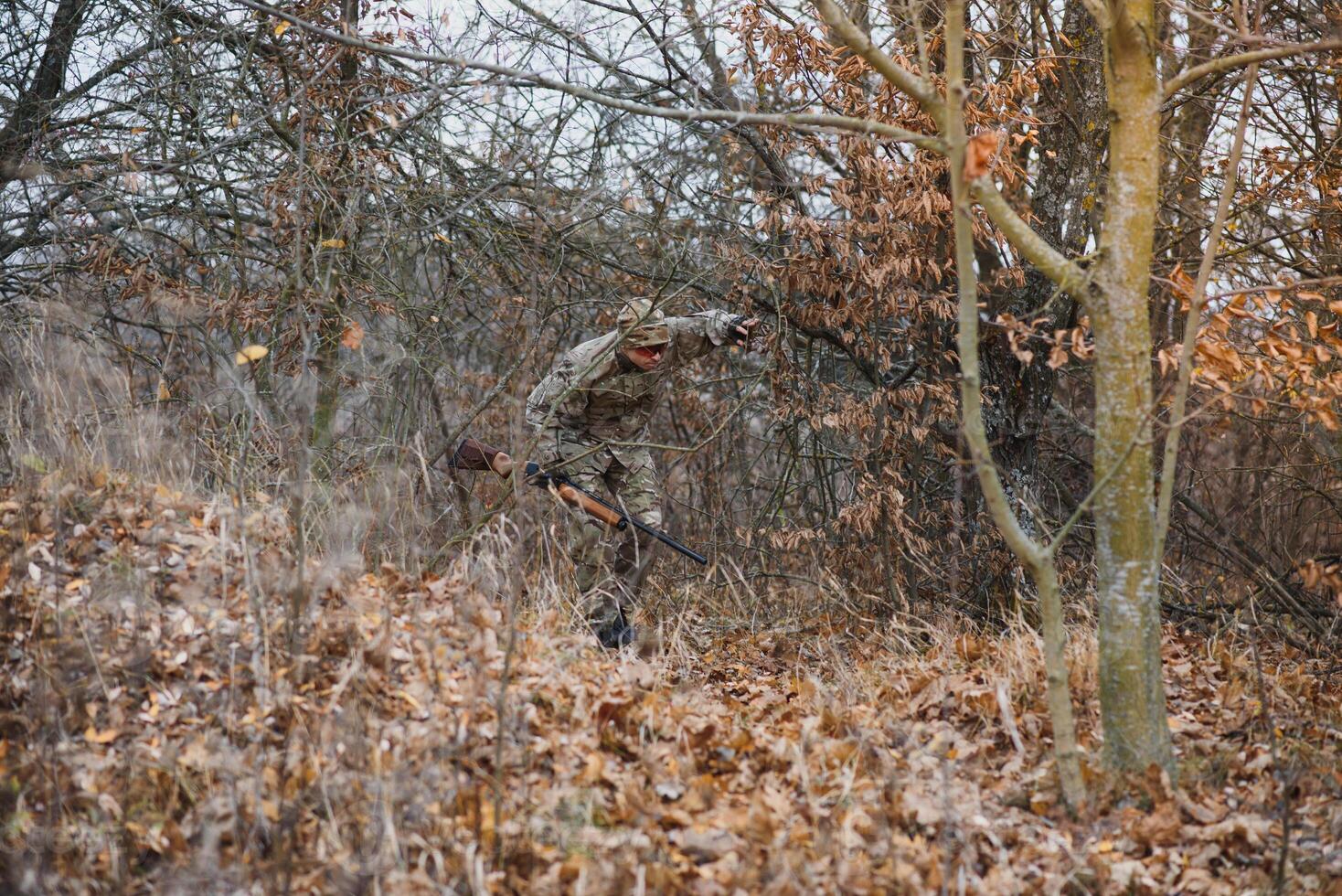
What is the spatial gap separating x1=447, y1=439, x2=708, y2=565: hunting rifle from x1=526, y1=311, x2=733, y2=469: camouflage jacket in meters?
0.40

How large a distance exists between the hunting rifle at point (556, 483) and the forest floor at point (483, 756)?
0.95m

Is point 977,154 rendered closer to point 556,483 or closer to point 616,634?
point 556,483

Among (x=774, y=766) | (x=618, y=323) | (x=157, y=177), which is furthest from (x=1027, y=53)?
(x=157, y=177)

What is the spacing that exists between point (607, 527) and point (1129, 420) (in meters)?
3.30

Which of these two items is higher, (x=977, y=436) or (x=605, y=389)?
(x=605, y=389)

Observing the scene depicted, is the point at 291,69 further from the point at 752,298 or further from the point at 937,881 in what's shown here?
the point at 937,881

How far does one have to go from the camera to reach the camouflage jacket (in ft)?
20.1

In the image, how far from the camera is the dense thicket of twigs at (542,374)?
356 cm

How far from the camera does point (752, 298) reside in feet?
21.9

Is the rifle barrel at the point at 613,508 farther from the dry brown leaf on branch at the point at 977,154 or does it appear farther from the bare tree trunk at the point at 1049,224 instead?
the dry brown leaf on branch at the point at 977,154

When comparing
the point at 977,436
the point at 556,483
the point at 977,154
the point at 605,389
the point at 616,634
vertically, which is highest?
the point at 977,154

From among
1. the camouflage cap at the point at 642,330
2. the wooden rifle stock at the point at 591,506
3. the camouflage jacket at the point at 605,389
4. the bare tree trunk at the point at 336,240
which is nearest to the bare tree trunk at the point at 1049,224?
the camouflage jacket at the point at 605,389

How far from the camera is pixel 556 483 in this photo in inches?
228

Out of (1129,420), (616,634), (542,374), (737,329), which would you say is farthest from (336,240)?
(1129,420)
